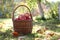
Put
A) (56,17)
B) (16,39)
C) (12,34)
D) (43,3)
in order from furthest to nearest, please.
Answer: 1. (43,3)
2. (56,17)
3. (12,34)
4. (16,39)

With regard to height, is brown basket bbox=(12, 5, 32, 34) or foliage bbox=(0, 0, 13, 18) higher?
foliage bbox=(0, 0, 13, 18)

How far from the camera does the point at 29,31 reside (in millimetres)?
4660

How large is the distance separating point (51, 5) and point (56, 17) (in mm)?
610

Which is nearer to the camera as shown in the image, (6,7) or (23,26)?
(23,26)

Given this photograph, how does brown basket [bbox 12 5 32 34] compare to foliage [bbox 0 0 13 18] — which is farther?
foliage [bbox 0 0 13 18]

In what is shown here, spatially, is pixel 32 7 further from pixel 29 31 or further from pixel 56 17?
pixel 29 31

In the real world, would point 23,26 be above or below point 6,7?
below

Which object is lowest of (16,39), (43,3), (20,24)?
(16,39)

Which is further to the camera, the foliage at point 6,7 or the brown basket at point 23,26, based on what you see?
the foliage at point 6,7

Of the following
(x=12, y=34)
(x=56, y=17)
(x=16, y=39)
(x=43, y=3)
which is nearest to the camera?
(x=16, y=39)

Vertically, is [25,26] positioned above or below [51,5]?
below

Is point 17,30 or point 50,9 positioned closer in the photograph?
point 17,30

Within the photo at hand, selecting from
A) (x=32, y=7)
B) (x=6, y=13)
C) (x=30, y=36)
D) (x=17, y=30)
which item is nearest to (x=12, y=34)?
(x=17, y=30)

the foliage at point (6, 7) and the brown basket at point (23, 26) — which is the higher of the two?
the foliage at point (6, 7)
